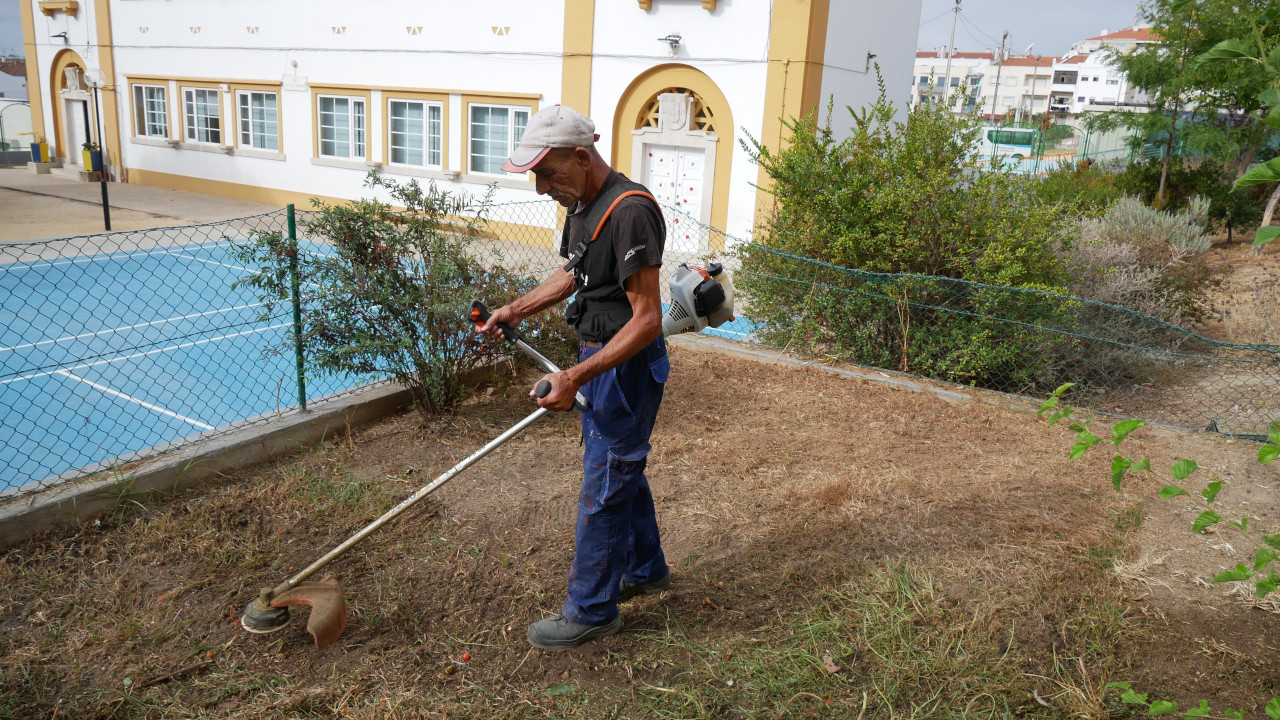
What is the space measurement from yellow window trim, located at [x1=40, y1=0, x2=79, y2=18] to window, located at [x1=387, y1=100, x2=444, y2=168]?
37.4 feet

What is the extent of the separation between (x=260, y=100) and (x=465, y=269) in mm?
16192

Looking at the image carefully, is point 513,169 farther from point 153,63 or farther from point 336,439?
point 153,63

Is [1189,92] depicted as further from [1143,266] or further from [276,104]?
[276,104]

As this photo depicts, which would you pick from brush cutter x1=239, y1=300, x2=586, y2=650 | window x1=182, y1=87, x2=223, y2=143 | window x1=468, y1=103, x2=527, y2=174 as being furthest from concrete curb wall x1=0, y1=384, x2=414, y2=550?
window x1=182, y1=87, x2=223, y2=143

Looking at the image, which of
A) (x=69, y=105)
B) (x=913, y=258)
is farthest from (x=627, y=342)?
(x=69, y=105)

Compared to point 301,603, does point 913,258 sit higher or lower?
higher

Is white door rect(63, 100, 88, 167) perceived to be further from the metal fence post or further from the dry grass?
the dry grass

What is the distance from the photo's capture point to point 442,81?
51.4 feet

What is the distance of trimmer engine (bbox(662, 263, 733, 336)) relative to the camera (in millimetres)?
3207

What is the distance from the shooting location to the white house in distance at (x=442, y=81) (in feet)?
42.3

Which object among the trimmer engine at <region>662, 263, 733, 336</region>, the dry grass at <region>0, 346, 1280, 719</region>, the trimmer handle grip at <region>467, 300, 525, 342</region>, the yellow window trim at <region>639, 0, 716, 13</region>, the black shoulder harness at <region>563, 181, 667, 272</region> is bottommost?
the dry grass at <region>0, 346, 1280, 719</region>

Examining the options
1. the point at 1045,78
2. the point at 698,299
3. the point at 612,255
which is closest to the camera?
the point at 612,255

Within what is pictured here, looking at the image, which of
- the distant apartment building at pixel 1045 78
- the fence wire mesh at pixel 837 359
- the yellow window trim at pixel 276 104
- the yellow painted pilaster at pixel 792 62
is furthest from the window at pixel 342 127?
the distant apartment building at pixel 1045 78

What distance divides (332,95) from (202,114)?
15.7 ft
